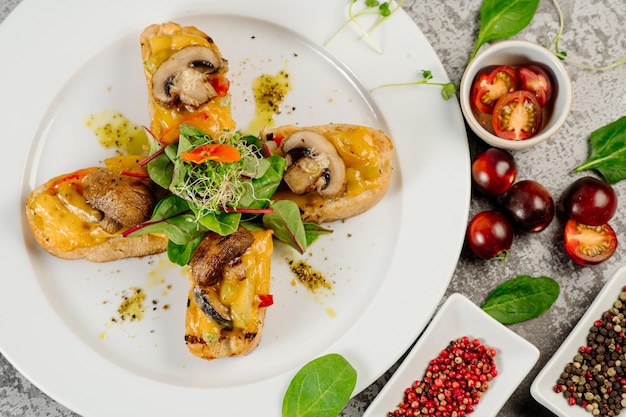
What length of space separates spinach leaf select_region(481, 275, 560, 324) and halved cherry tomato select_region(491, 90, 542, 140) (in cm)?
101

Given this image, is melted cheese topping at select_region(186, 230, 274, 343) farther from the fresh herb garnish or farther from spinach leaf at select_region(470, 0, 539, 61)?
spinach leaf at select_region(470, 0, 539, 61)

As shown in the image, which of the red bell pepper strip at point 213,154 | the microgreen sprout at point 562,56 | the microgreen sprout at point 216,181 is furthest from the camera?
the microgreen sprout at point 562,56

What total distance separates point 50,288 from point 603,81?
4206 millimetres

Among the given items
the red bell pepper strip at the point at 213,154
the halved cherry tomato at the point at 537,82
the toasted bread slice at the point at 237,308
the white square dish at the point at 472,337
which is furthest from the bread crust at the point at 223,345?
the halved cherry tomato at the point at 537,82

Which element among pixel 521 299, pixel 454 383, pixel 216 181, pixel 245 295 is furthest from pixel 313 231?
pixel 521 299

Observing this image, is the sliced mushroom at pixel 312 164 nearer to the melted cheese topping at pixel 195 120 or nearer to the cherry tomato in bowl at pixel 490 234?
the melted cheese topping at pixel 195 120

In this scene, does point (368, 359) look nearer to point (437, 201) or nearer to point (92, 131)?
point (437, 201)

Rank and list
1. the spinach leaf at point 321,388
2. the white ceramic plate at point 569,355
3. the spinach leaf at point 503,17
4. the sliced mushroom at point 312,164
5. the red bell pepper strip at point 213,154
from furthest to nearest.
Result: the spinach leaf at point 503,17 < the white ceramic plate at point 569,355 < the spinach leaf at point 321,388 < the sliced mushroom at point 312,164 < the red bell pepper strip at point 213,154

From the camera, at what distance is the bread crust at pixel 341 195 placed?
13.9ft

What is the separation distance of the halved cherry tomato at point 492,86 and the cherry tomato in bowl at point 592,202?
32.5 inches

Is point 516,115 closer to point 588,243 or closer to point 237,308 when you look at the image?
point 588,243

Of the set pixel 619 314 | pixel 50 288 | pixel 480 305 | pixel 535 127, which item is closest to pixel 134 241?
pixel 50 288

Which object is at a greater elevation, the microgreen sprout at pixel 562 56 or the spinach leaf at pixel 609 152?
the microgreen sprout at pixel 562 56

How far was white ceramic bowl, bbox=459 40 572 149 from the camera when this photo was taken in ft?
13.9
